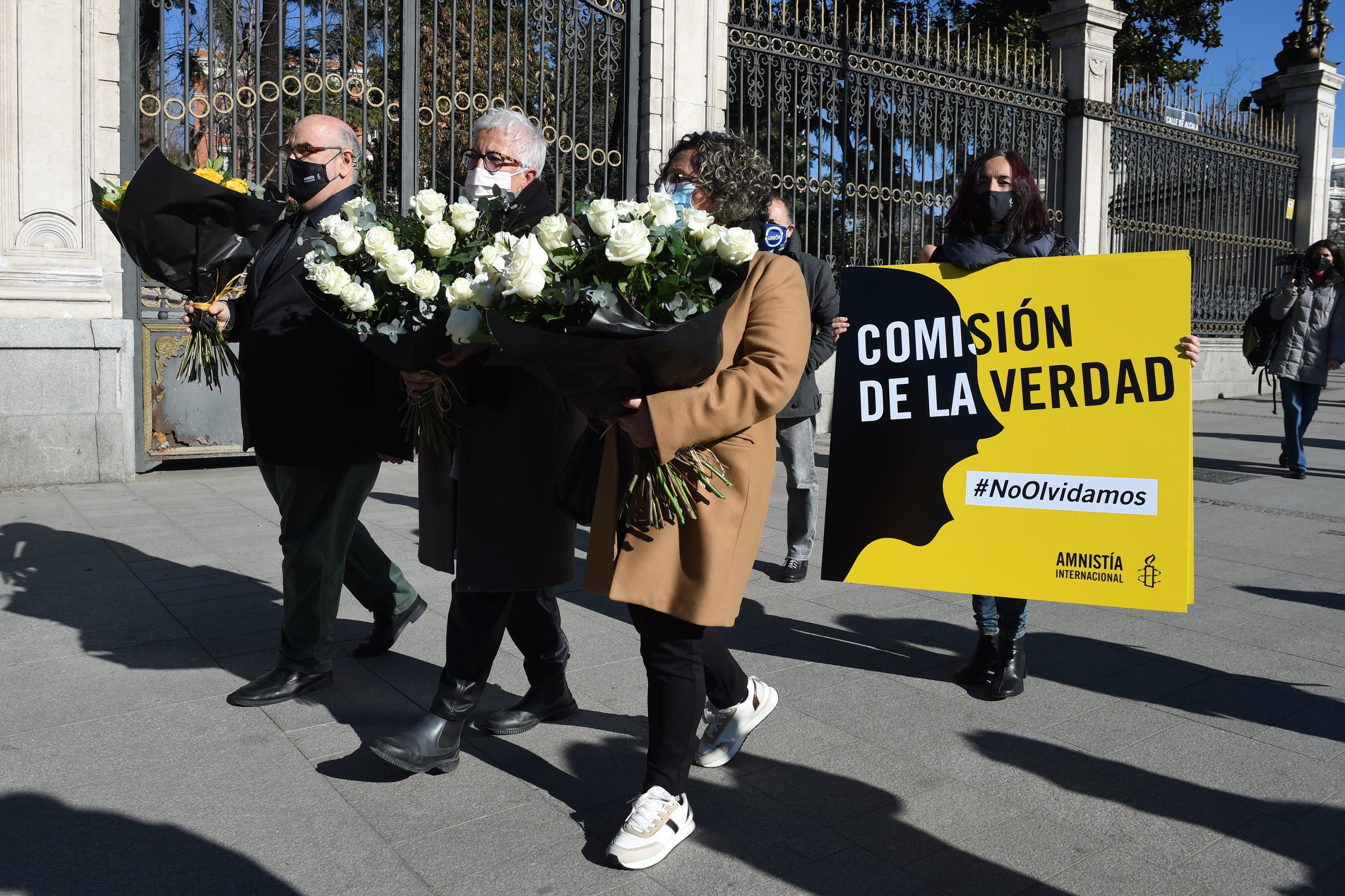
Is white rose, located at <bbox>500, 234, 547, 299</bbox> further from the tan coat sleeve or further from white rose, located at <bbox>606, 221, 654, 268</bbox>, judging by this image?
the tan coat sleeve

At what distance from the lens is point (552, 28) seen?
9977 millimetres

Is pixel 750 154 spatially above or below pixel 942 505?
above

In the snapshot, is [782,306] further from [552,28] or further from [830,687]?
[552,28]

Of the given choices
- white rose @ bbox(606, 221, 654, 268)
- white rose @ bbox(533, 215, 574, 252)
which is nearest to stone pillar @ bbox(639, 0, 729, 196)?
white rose @ bbox(533, 215, 574, 252)

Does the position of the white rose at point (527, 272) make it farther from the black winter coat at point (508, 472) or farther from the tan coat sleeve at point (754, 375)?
the black winter coat at point (508, 472)

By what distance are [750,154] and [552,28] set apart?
7850mm

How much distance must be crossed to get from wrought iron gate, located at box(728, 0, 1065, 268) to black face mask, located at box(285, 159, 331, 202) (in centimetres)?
722

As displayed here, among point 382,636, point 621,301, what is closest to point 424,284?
point 621,301

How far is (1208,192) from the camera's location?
1625 centimetres

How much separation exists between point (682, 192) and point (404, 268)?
752mm

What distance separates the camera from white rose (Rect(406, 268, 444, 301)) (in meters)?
2.80

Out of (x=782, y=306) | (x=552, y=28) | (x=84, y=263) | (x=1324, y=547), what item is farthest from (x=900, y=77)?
(x=782, y=306)

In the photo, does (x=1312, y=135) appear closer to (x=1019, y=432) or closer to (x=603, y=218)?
(x=1019, y=432)

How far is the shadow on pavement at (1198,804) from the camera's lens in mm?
2723
